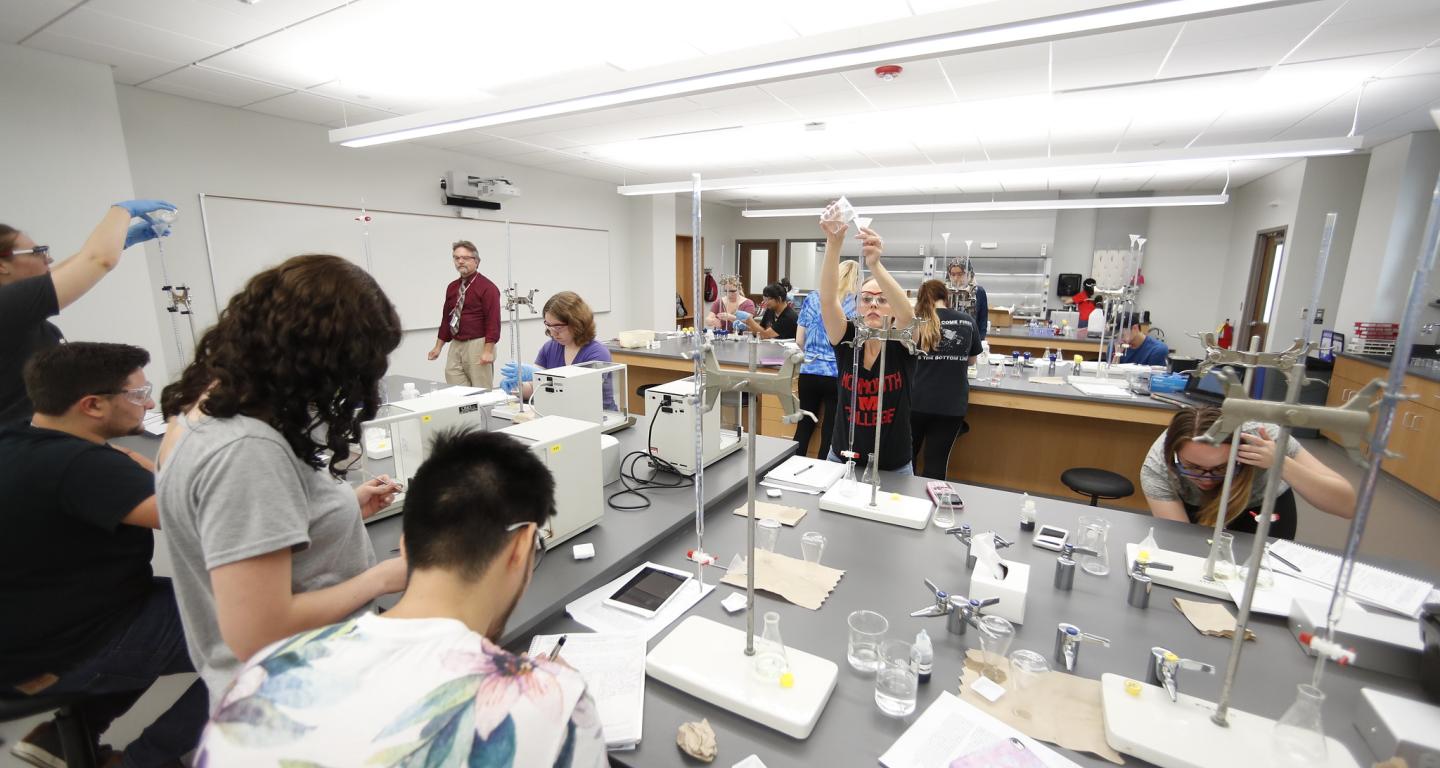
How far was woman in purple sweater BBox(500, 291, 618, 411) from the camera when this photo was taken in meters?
2.75

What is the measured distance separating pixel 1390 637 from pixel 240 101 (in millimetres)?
6040

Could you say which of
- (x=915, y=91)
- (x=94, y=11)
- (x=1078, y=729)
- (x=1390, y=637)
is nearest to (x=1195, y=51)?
(x=915, y=91)

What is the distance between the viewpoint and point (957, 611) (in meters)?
1.17

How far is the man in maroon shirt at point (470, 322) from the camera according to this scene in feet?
13.6

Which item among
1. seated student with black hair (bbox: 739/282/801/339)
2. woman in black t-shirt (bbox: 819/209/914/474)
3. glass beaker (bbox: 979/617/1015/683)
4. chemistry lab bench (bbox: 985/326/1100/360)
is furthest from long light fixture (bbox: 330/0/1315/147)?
chemistry lab bench (bbox: 985/326/1100/360)

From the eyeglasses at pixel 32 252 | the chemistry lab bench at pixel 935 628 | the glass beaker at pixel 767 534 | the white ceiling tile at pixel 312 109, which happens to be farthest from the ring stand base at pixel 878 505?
the white ceiling tile at pixel 312 109

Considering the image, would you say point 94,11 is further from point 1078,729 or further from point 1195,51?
point 1195,51

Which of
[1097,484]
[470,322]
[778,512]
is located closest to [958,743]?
[778,512]

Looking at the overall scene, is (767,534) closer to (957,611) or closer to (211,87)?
(957,611)

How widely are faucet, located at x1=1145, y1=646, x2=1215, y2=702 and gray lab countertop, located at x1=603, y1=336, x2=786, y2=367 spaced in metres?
2.88

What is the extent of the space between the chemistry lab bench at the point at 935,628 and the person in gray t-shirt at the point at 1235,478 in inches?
4.4

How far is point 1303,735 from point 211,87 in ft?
18.5

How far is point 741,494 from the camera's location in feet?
6.23

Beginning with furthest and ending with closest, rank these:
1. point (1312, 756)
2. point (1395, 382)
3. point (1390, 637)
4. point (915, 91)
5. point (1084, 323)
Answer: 1. point (1084, 323)
2. point (915, 91)
3. point (1390, 637)
4. point (1312, 756)
5. point (1395, 382)
